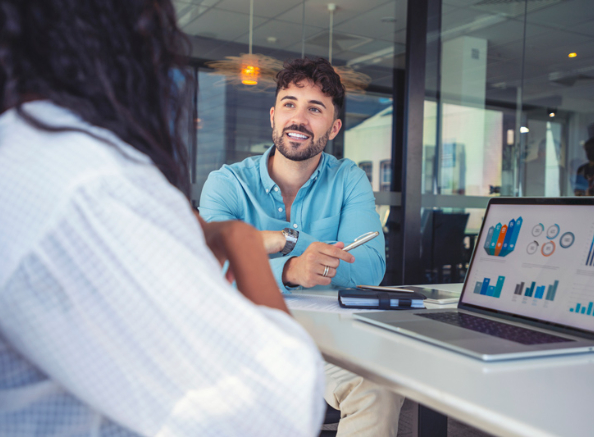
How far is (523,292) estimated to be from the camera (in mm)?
1022

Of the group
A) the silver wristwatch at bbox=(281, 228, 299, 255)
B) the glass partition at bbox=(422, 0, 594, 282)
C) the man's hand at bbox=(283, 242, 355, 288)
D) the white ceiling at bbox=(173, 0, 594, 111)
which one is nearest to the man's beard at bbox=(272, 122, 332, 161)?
the silver wristwatch at bbox=(281, 228, 299, 255)

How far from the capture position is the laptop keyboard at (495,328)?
33.6 inches

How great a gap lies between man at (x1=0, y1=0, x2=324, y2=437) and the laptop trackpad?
1.26 feet

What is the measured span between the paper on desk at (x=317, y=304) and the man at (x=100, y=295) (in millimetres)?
603

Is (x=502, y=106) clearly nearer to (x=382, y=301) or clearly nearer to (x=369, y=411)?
(x=382, y=301)

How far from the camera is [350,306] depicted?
3.90ft

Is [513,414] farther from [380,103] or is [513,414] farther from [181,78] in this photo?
[380,103]

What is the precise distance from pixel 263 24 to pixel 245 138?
810 millimetres

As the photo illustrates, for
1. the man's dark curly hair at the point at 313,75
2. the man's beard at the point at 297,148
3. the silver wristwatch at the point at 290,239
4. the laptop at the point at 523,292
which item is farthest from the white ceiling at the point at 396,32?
the laptop at the point at 523,292

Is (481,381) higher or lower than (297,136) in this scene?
lower

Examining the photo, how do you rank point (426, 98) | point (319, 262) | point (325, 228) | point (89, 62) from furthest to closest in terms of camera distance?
1. point (426, 98)
2. point (325, 228)
3. point (319, 262)
4. point (89, 62)

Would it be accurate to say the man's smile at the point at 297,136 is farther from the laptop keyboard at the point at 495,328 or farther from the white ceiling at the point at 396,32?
the white ceiling at the point at 396,32

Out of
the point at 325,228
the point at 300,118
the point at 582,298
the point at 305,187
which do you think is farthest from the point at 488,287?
the point at 300,118

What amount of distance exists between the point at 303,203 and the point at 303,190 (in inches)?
2.0
